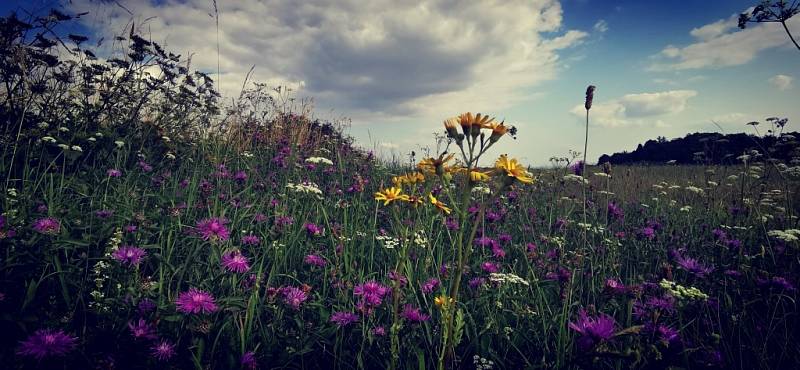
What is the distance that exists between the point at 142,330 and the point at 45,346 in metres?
0.27

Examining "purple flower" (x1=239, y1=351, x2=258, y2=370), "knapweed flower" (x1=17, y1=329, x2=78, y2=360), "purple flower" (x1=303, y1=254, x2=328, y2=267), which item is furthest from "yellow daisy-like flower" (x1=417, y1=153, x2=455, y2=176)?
"knapweed flower" (x1=17, y1=329, x2=78, y2=360)

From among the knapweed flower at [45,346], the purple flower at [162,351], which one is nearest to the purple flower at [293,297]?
the purple flower at [162,351]

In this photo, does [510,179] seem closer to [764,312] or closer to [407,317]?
[407,317]

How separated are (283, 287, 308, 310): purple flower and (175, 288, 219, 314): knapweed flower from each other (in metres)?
0.36

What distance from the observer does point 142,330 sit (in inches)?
52.4

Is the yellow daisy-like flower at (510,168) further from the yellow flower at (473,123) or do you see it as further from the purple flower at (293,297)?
the purple flower at (293,297)

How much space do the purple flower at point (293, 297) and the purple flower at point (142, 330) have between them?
0.55m

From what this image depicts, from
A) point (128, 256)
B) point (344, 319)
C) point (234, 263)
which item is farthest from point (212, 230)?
point (344, 319)

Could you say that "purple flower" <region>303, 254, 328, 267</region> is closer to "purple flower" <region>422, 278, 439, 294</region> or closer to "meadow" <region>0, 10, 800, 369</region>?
"meadow" <region>0, 10, 800, 369</region>

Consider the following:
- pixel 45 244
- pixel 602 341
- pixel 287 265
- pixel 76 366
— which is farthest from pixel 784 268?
pixel 45 244

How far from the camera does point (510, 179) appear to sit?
1.26 m

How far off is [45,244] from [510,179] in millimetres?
2293

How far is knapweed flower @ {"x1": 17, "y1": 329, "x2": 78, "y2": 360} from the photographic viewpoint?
117 cm

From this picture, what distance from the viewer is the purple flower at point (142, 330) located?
51.7 inches
